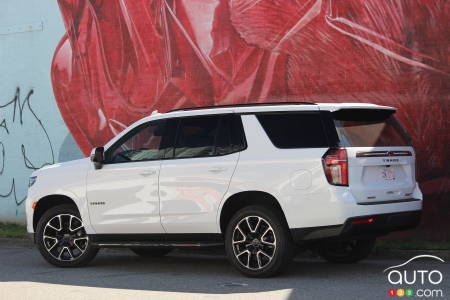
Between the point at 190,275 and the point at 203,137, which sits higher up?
the point at 203,137

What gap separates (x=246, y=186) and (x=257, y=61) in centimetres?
483

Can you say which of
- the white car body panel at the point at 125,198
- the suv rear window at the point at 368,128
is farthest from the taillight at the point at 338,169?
the white car body panel at the point at 125,198

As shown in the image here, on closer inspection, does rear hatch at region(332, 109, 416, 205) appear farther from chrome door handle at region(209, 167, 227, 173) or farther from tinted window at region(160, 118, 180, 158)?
tinted window at region(160, 118, 180, 158)

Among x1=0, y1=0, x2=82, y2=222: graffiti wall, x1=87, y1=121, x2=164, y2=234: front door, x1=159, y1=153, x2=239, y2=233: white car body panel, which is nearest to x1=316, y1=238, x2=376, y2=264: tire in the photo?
x1=159, y1=153, x2=239, y2=233: white car body panel

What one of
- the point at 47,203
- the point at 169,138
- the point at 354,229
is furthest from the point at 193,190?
the point at 47,203

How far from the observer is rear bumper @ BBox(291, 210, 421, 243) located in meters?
8.45

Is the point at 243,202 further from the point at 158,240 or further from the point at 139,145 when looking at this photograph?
the point at 139,145

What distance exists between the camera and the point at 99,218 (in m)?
10.1

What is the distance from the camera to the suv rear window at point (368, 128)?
28.7 ft

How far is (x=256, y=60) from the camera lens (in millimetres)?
13430

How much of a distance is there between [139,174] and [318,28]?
4.62 meters

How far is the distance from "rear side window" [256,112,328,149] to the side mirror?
213cm

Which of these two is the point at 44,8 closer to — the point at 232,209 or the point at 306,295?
the point at 232,209

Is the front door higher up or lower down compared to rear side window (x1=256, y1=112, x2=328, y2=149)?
lower down
